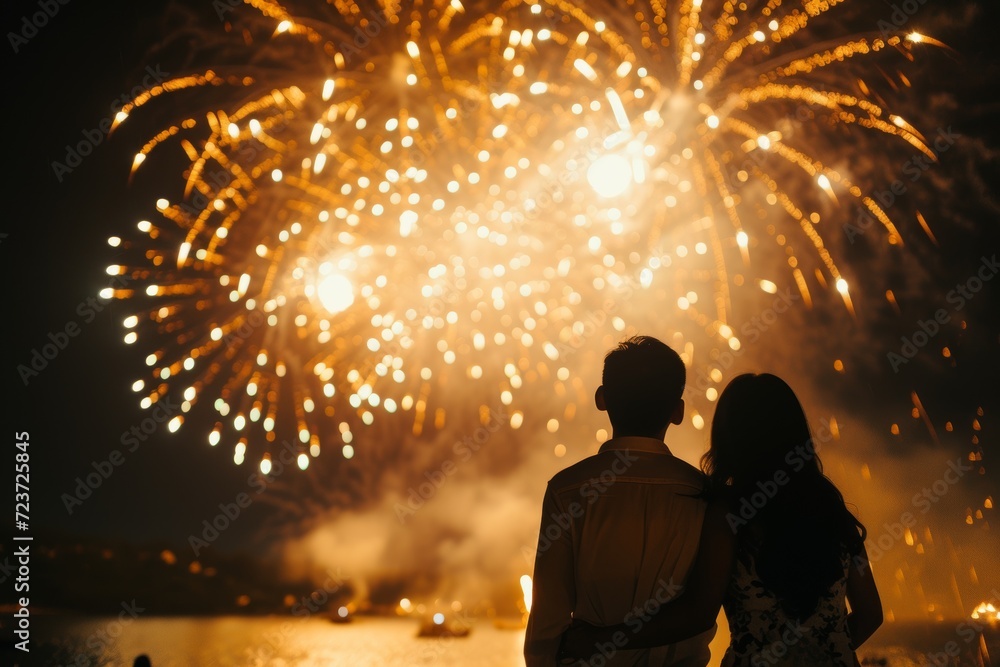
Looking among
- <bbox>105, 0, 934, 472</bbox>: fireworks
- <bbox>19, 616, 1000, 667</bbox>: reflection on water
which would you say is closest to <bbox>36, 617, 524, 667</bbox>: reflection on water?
<bbox>19, 616, 1000, 667</bbox>: reflection on water

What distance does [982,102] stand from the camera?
6730 mm

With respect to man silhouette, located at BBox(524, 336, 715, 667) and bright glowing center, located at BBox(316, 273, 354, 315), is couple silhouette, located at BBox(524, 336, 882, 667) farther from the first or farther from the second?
bright glowing center, located at BBox(316, 273, 354, 315)

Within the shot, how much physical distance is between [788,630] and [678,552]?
0.34 meters

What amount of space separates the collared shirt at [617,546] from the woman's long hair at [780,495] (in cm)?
13

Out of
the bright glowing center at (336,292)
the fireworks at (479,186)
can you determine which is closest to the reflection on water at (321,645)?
the fireworks at (479,186)

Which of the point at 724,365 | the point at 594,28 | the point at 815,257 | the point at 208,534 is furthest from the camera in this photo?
the point at 208,534

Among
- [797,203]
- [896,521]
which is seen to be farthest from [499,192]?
[896,521]

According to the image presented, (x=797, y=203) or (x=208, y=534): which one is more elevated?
(x=797, y=203)

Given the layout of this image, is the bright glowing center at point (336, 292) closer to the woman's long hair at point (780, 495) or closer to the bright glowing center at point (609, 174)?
the bright glowing center at point (609, 174)

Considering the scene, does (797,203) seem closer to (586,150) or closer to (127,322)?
(586,150)

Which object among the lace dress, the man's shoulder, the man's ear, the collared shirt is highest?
the man's ear

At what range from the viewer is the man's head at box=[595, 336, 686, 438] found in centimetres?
182

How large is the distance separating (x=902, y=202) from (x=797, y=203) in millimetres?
980

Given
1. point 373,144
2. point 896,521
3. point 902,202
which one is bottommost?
point 896,521
